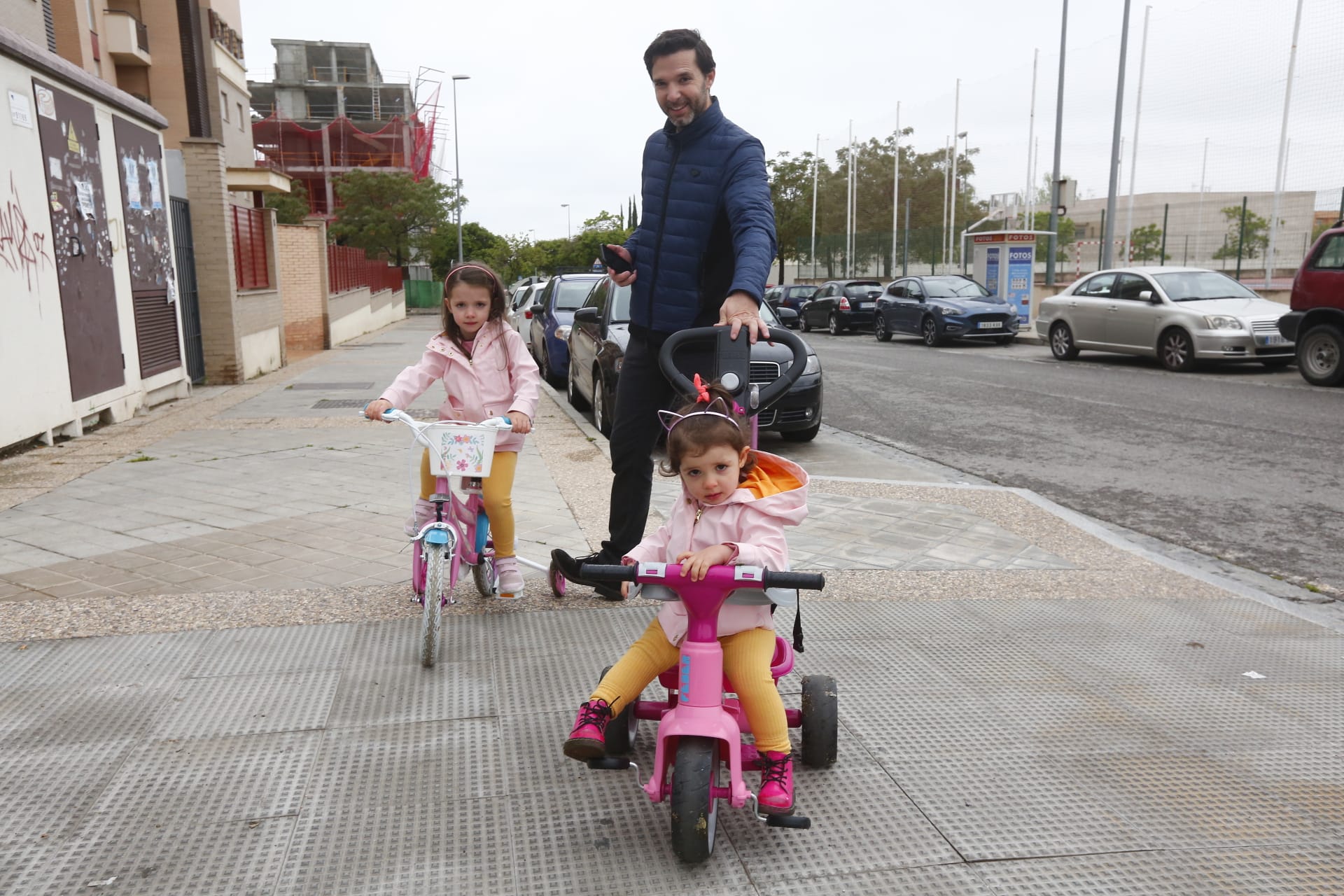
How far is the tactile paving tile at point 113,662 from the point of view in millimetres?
3627

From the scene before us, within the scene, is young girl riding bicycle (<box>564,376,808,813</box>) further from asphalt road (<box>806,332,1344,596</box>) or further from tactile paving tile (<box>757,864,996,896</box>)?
asphalt road (<box>806,332,1344,596</box>)

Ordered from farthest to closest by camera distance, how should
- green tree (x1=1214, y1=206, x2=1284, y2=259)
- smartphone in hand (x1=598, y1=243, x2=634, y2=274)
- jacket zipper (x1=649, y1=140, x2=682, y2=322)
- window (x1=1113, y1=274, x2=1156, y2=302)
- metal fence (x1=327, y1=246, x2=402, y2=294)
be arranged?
metal fence (x1=327, y1=246, x2=402, y2=294) < green tree (x1=1214, y1=206, x2=1284, y2=259) < window (x1=1113, y1=274, x2=1156, y2=302) < smartphone in hand (x1=598, y1=243, x2=634, y2=274) < jacket zipper (x1=649, y1=140, x2=682, y2=322)

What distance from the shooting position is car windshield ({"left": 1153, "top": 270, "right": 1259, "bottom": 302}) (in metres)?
16.1

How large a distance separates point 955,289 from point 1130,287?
20.0 feet

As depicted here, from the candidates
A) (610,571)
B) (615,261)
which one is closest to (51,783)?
(610,571)

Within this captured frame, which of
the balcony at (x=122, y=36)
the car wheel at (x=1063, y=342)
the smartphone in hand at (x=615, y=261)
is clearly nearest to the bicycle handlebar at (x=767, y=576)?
the smartphone in hand at (x=615, y=261)

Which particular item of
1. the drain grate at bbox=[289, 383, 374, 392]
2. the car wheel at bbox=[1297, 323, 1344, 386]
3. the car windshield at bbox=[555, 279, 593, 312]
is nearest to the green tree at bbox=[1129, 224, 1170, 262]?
the car wheel at bbox=[1297, 323, 1344, 386]

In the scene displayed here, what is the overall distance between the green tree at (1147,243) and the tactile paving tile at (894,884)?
2697cm

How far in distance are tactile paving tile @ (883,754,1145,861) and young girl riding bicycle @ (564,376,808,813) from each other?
18.1 inches

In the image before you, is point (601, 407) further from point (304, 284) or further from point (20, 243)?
point (304, 284)

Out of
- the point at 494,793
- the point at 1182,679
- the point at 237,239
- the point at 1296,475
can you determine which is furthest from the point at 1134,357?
the point at 494,793

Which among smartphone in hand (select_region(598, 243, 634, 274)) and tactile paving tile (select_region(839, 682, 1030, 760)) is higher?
smartphone in hand (select_region(598, 243, 634, 274))

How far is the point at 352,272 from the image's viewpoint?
93.4 feet

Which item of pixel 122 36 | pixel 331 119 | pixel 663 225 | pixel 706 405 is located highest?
pixel 331 119
